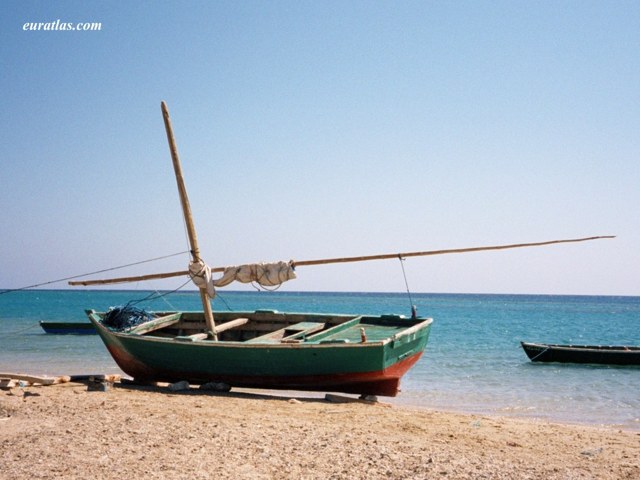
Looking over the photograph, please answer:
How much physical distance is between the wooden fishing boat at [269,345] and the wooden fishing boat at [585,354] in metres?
10.8

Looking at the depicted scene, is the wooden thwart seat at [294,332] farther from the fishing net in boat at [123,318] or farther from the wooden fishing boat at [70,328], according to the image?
the wooden fishing boat at [70,328]

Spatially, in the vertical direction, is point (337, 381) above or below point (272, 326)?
below

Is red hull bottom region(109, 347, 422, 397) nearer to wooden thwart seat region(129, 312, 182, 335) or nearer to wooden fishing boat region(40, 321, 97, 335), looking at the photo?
wooden thwart seat region(129, 312, 182, 335)

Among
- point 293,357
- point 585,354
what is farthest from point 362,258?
point 585,354

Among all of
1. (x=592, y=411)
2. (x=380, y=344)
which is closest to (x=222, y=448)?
(x=380, y=344)

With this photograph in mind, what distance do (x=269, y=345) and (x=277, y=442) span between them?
158 inches

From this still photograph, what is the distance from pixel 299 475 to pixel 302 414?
13.1 ft

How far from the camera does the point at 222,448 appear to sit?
723 cm

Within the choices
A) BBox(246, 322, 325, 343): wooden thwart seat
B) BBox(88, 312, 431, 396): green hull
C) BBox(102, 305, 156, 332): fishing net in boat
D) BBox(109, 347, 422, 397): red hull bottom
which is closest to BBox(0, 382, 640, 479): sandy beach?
BBox(109, 347, 422, 397): red hull bottom

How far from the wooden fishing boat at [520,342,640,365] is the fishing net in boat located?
15495 mm

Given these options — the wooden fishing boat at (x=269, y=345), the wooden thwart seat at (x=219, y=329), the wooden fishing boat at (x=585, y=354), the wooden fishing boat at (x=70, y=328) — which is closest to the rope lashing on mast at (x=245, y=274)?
the wooden fishing boat at (x=269, y=345)

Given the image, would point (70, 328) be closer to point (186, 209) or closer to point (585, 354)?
point (186, 209)

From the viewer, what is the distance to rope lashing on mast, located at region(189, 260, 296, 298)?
13.1 metres

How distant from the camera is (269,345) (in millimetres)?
11594
